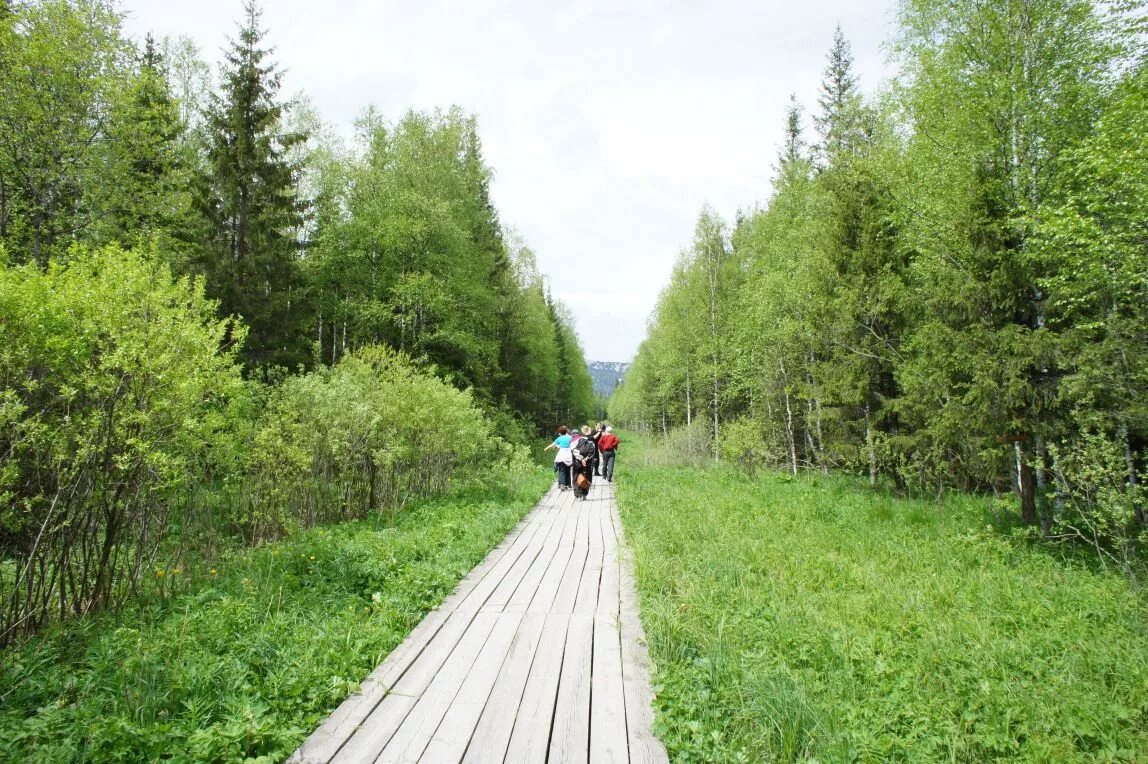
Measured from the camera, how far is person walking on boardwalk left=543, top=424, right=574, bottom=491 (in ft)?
47.5

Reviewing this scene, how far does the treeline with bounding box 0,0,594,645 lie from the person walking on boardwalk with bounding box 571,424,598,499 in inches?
77.5

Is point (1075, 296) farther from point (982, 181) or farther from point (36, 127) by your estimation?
point (36, 127)

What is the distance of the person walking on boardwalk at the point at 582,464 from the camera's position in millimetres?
13297

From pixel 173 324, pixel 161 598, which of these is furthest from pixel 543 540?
pixel 173 324

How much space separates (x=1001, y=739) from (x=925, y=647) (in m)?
1.23

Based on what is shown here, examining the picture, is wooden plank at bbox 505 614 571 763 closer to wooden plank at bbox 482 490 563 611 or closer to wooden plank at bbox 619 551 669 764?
wooden plank at bbox 619 551 669 764

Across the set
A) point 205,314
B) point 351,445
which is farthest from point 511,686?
point 351,445

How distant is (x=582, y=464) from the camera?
45.2 feet

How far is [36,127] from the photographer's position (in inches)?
444

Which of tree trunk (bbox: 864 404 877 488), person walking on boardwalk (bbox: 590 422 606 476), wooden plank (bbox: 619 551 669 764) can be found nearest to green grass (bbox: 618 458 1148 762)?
wooden plank (bbox: 619 551 669 764)

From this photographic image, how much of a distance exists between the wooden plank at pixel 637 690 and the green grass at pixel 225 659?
1.89 meters

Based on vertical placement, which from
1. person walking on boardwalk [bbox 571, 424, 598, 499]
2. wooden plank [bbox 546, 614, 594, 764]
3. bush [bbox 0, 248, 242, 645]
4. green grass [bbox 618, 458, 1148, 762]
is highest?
bush [bbox 0, 248, 242, 645]

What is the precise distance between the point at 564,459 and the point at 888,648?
1056 cm

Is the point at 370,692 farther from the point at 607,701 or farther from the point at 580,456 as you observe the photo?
the point at 580,456
